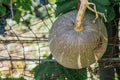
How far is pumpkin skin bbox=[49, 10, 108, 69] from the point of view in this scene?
3.94ft

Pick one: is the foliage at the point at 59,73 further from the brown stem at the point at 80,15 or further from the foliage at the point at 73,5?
the brown stem at the point at 80,15

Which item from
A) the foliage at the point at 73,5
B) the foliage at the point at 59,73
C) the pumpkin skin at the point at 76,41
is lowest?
the foliage at the point at 59,73

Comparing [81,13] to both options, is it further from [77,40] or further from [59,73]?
[59,73]

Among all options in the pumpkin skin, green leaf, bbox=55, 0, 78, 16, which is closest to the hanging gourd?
the pumpkin skin

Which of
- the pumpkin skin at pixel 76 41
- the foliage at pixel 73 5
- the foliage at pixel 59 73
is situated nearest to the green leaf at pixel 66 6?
the foliage at pixel 73 5

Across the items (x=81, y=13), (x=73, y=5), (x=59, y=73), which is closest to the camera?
(x=81, y=13)

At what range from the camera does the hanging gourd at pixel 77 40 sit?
1.20 metres

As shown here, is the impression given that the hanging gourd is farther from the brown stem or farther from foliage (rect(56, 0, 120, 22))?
foliage (rect(56, 0, 120, 22))

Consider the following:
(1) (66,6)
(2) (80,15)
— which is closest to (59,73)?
(1) (66,6)

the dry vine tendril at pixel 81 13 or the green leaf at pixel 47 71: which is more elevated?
the dry vine tendril at pixel 81 13

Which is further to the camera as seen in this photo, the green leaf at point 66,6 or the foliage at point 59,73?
the foliage at point 59,73

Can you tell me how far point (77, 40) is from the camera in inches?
47.0

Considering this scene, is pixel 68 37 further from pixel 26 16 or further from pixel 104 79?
pixel 26 16

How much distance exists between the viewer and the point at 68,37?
1201mm
